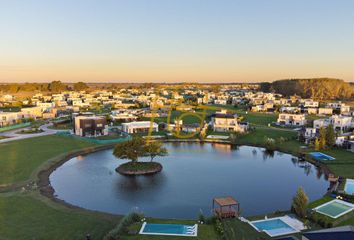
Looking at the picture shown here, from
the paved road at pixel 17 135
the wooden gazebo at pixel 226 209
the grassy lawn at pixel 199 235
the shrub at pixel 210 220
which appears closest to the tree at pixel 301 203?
the wooden gazebo at pixel 226 209

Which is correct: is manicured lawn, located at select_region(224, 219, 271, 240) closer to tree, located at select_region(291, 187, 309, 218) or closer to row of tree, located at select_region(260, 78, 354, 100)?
tree, located at select_region(291, 187, 309, 218)

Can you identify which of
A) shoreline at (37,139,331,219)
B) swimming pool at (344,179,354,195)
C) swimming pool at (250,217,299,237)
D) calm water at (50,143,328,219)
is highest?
swimming pool at (344,179,354,195)

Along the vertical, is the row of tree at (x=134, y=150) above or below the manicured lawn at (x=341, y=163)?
above

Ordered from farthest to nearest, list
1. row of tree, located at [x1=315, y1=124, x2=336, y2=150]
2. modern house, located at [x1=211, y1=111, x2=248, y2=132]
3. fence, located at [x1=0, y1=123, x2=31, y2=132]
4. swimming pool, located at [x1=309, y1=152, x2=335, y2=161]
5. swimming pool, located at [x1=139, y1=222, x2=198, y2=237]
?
fence, located at [x1=0, y1=123, x2=31, y2=132] → modern house, located at [x1=211, y1=111, x2=248, y2=132] → row of tree, located at [x1=315, y1=124, x2=336, y2=150] → swimming pool, located at [x1=309, y1=152, x2=335, y2=161] → swimming pool, located at [x1=139, y1=222, x2=198, y2=237]

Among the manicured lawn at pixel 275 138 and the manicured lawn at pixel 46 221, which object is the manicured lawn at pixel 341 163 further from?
the manicured lawn at pixel 46 221

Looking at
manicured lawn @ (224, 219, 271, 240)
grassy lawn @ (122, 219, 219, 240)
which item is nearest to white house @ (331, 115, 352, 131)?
manicured lawn @ (224, 219, 271, 240)

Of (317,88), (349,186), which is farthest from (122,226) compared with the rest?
(317,88)

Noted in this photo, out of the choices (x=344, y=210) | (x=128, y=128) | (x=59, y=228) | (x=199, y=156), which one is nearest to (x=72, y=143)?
(x=128, y=128)

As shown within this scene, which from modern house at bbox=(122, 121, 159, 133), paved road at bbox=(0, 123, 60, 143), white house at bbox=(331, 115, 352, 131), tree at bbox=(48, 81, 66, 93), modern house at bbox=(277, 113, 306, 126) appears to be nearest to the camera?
paved road at bbox=(0, 123, 60, 143)
